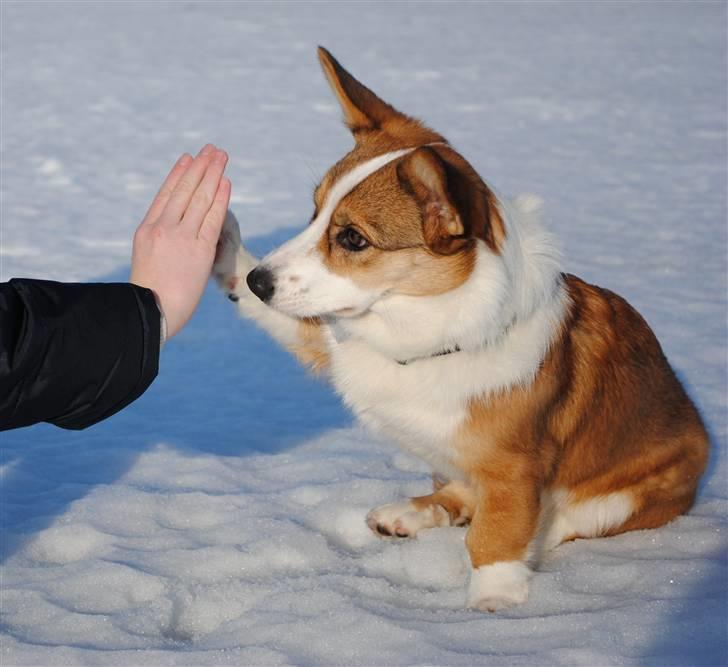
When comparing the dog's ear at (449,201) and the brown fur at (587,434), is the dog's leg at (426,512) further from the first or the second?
the dog's ear at (449,201)

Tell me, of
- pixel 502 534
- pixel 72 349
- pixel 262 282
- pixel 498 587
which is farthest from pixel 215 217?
pixel 498 587

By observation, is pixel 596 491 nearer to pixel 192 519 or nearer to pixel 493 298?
pixel 493 298

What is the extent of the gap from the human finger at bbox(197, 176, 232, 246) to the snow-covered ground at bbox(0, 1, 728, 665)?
115 centimetres

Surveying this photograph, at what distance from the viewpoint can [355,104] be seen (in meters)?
3.47

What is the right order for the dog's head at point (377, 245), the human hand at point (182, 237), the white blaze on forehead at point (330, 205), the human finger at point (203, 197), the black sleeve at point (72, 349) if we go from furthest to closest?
the white blaze on forehead at point (330, 205) → the dog's head at point (377, 245) → the human finger at point (203, 197) → the human hand at point (182, 237) → the black sleeve at point (72, 349)

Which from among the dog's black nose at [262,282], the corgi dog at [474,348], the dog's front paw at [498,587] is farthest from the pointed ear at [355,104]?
the dog's front paw at [498,587]

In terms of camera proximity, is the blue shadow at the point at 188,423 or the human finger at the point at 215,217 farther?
the blue shadow at the point at 188,423

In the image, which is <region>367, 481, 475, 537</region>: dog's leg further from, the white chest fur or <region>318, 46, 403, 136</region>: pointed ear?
<region>318, 46, 403, 136</region>: pointed ear

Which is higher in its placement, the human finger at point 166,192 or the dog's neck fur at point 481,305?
the human finger at point 166,192

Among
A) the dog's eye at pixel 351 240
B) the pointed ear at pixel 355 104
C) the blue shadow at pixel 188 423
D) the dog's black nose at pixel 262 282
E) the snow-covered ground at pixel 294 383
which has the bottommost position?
the blue shadow at pixel 188 423

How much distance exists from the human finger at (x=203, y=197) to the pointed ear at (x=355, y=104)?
90cm

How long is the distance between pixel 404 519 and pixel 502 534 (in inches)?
20.4

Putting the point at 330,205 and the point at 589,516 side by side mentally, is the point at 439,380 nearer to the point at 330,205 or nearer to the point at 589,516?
the point at 330,205

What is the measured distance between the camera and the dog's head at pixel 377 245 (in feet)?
9.78
